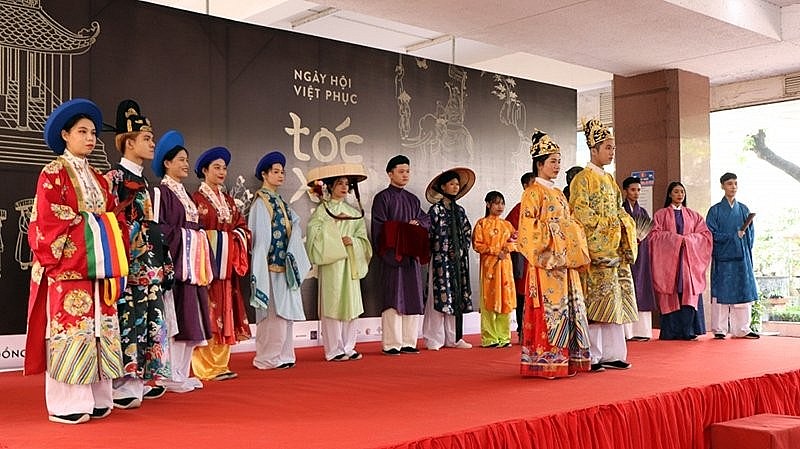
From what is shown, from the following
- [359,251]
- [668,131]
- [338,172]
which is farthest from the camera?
[668,131]

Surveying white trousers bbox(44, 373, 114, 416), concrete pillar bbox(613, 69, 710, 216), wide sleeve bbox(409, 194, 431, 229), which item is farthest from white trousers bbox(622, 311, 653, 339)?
white trousers bbox(44, 373, 114, 416)

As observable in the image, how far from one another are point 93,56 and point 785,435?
4.73 m

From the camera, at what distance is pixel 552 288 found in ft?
15.2

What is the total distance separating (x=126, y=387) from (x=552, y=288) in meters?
2.25

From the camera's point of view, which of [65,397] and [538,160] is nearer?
[65,397]

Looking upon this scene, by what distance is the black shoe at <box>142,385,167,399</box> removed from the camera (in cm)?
418

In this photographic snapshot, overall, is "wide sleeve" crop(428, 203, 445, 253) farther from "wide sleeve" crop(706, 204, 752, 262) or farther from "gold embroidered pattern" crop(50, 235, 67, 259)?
"gold embroidered pattern" crop(50, 235, 67, 259)

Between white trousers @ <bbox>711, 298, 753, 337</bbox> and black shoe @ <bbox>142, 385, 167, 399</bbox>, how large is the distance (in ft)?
16.0

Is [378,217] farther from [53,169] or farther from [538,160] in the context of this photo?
[53,169]

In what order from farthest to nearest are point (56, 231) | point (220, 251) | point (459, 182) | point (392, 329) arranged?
point (459, 182) → point (392, 329) → point (220, 251) → point (56, 231)

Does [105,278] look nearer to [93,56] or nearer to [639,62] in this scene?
[93,56]

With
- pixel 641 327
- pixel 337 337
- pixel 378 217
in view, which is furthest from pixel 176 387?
pixel 641 327

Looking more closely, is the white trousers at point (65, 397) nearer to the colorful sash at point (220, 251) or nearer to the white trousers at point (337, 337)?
the colorful sash at point (220, 251)

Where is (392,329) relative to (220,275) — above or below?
below
